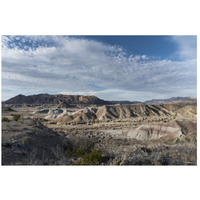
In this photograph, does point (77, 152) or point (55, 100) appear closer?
point (77, 152)

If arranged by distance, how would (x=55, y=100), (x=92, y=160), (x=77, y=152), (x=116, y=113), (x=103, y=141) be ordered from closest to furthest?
(x=92, y=160) → (x=77, y=152) → (x=103, y=141) → (x=116, y=113) → (x=55, y=100)

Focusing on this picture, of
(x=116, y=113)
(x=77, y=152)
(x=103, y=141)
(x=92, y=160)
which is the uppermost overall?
(x=92, y=160)

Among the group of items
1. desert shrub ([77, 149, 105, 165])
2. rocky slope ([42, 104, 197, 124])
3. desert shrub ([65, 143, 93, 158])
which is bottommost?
rocky slope ([42, 104, 197, 124])

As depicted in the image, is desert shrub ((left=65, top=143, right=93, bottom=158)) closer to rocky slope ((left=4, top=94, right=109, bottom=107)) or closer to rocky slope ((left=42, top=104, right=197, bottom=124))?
rocky slope ((left=42, top=104, right=197, bottom=124))

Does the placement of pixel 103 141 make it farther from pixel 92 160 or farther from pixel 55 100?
pixel 55 100

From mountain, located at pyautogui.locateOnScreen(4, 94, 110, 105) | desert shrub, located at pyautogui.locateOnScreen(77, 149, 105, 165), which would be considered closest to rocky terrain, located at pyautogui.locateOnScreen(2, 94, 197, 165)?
desert shrub, located at pyautogui.locateOnScreen(77, 149, 105, 165)

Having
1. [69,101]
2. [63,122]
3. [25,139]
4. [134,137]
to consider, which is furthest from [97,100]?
[25,139]

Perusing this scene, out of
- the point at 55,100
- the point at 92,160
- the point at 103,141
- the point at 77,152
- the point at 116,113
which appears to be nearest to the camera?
the point at 92,160

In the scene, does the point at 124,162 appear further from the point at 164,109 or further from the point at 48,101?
the point at 48,101

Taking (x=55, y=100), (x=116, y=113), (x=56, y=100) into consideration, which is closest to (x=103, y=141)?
(x=116, y=113)

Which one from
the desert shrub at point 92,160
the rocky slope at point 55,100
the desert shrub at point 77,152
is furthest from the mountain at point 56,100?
the desert shrub at point 92,160

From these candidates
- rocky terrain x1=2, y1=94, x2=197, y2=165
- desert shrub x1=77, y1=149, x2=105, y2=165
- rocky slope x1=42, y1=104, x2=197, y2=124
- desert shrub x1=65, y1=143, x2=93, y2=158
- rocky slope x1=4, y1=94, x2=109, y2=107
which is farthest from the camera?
rocky slope x1=4, y1=94, x2=109, y2=107
